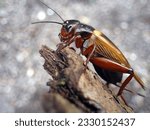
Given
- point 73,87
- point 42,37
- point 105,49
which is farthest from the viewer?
point 42,37

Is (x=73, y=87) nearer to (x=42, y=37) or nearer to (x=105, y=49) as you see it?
(x=105, y=49)

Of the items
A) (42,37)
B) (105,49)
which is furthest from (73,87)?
(42,37)

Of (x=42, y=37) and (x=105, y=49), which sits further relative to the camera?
(x=42, y=37)

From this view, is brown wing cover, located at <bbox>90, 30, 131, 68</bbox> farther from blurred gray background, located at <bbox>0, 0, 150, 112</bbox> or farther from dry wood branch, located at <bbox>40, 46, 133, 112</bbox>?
blurred gray background, located at <bbox>0, 0, 150, 112</bbox>

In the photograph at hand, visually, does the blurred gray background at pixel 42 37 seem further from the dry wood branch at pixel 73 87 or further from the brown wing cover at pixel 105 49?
the dry wood branch at pixel 73 87

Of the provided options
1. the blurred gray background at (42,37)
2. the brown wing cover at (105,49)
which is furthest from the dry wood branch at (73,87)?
the blurred gray background at (42,37)
